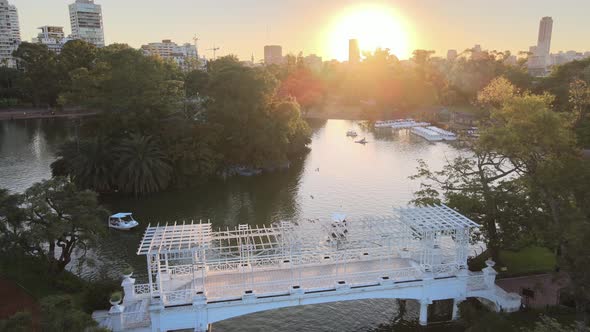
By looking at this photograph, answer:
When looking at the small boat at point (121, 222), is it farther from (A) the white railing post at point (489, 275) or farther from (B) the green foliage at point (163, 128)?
(A) the white railing post at point (489, 275)

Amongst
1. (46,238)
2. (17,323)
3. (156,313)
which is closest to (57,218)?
(46,238)

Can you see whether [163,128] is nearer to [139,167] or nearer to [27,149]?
[139,167]

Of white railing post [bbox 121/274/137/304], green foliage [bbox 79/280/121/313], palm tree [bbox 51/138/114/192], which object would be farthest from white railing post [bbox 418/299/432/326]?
palm tree [bbox 51/138/114/192]

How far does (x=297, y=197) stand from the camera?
40656 mm

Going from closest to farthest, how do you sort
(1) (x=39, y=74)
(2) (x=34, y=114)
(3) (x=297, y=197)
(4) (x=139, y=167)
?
(4) (x=139, y=167)
(3) (x=297, y=197)
(2) (x=34, y=114)
(1) (x=39, y=74)

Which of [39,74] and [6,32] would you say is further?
[6,32]

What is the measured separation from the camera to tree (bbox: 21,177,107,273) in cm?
2045

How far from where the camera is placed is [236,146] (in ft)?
162

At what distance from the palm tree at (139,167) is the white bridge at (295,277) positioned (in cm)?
2107

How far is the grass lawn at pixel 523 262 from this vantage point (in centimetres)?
2288

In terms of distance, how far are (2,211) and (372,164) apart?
40.2 metres

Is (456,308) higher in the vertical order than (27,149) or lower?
lower

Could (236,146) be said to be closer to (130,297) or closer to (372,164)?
(372,164)

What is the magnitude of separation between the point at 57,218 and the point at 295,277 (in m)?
12.4
